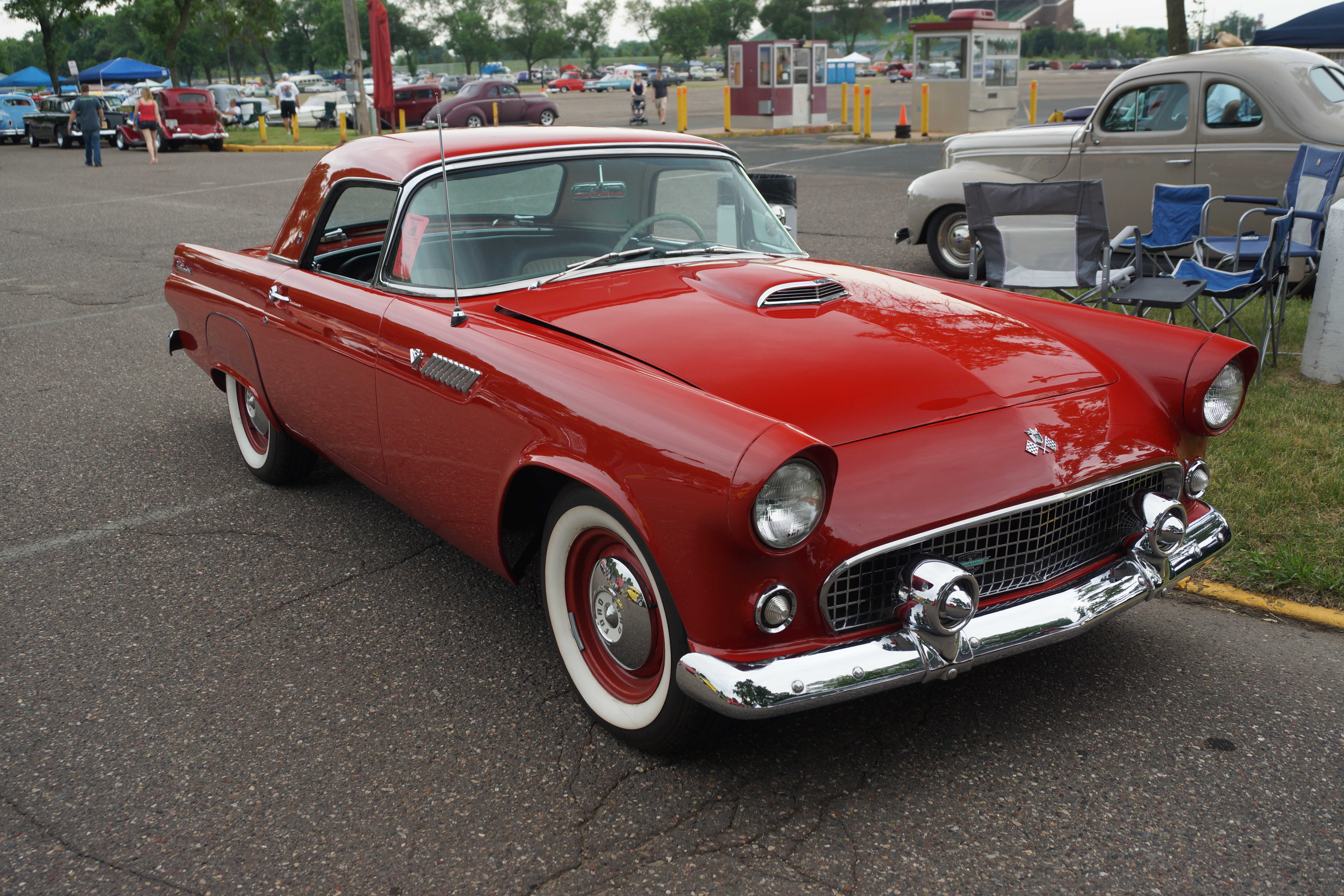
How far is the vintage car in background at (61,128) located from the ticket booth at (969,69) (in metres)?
19.9

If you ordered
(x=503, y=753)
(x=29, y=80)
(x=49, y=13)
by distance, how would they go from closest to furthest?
(x=503, y=753) < (x=49, y=13) < (x=29, y=80)

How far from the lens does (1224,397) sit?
3.01 meters

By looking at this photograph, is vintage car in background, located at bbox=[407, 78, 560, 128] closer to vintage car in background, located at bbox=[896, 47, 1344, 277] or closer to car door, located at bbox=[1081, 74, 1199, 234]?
vintage car in background, located at bbox=[896, 47, 1344, 277]

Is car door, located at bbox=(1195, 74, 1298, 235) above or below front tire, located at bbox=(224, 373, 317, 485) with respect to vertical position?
above

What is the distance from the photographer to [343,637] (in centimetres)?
Answer: 336

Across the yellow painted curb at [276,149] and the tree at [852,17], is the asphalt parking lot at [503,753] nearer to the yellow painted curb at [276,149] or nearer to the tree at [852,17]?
the yellow painted curb at [276,149]

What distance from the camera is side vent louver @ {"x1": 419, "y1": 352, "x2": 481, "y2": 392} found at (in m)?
2.95

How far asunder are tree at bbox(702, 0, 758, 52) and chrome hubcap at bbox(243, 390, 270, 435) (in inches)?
4280

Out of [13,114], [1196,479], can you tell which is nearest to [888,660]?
[1196,479]

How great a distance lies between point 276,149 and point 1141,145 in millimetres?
22651

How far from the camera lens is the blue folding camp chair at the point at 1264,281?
5.56 m

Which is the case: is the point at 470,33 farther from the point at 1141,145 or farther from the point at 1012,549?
the point at 1012,549

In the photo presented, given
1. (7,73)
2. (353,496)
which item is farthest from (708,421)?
(7,73)

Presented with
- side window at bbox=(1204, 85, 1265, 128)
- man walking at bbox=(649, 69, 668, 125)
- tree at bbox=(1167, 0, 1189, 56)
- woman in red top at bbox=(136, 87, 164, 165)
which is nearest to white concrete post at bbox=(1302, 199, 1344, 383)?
side window at bbox=(1204, 85, 1265, 128)
